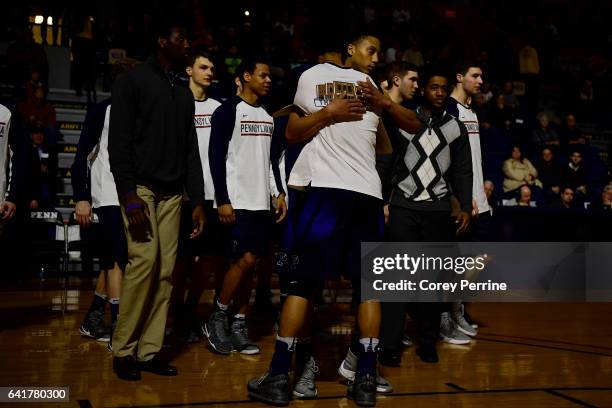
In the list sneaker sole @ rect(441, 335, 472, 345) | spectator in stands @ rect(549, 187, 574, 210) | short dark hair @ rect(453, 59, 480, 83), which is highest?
short dark hair @ rect(453, 59, 480, 83)

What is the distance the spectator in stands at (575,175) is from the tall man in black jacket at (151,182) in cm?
952

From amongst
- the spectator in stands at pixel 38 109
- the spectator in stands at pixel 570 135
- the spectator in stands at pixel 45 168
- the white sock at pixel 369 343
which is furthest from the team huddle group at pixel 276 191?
the spectator in stands at pixel 570 135

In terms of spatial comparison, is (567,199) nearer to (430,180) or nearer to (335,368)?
(430,180)

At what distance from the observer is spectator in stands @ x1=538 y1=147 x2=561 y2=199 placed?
12266 millimetres

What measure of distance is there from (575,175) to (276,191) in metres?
8.51

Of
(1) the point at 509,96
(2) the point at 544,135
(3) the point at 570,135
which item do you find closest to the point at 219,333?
(2) the point at 544,135

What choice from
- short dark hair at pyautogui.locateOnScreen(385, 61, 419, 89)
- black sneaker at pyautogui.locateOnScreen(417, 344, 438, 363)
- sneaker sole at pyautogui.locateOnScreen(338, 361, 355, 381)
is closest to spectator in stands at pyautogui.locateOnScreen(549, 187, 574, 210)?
short dark hair at pyautogui.locateOnScreen(385, 61, 419, 89)

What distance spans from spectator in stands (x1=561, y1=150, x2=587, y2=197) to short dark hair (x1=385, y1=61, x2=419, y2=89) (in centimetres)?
787

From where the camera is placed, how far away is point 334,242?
360 cm

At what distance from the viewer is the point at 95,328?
5.20 m

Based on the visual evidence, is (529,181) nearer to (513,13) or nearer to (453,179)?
(453,179)

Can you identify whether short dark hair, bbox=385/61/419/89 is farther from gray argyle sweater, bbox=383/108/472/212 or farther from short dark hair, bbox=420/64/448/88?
gray argyle sweater, bbox=383/108/472/212

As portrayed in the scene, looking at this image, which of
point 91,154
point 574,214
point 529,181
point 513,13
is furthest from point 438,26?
point 91,154

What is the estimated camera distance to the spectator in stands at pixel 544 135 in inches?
544
